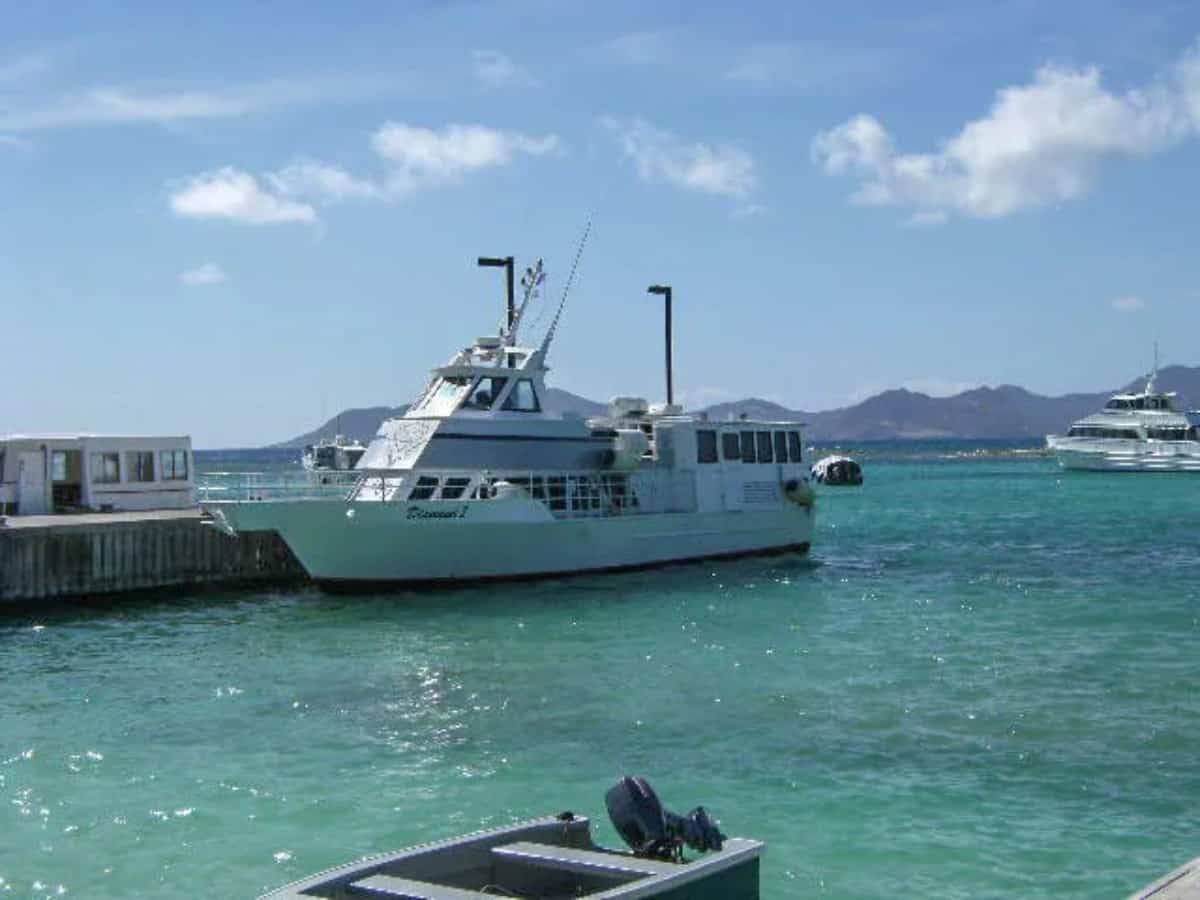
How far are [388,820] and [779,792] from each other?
12.7ft

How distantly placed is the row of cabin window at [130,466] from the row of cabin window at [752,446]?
15.2 meters

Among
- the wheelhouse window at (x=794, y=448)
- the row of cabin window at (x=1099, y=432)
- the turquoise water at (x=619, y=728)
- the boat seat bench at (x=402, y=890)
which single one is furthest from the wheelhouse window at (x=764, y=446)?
the row of cabin window at (x=1099, y=432)

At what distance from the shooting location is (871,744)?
16109 mm

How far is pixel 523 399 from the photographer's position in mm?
35750

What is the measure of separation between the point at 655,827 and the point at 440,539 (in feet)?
74.7

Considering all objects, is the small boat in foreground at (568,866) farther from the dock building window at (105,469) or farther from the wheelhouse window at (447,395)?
the dock building window at (105,469)

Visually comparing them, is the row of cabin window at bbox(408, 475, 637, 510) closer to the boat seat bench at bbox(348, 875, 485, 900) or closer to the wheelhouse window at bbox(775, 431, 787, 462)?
the wheelhouse window at bbox(775, 431, 787, 462)

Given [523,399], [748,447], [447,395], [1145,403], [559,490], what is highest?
[1145,403]

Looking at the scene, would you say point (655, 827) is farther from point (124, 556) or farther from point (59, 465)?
point (59, 465)

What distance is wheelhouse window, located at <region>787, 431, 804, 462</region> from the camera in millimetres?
41812

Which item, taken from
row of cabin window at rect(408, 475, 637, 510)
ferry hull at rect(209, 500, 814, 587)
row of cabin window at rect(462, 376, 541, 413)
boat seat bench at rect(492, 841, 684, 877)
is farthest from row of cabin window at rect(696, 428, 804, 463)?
boat seat bench at rect(492, 841, 684, 877)

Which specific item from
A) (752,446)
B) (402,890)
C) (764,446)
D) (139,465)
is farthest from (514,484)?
(402,890)

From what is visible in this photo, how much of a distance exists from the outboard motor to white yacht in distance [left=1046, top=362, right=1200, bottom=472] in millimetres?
96942

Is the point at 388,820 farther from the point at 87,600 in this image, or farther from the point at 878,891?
the point at 87,600
